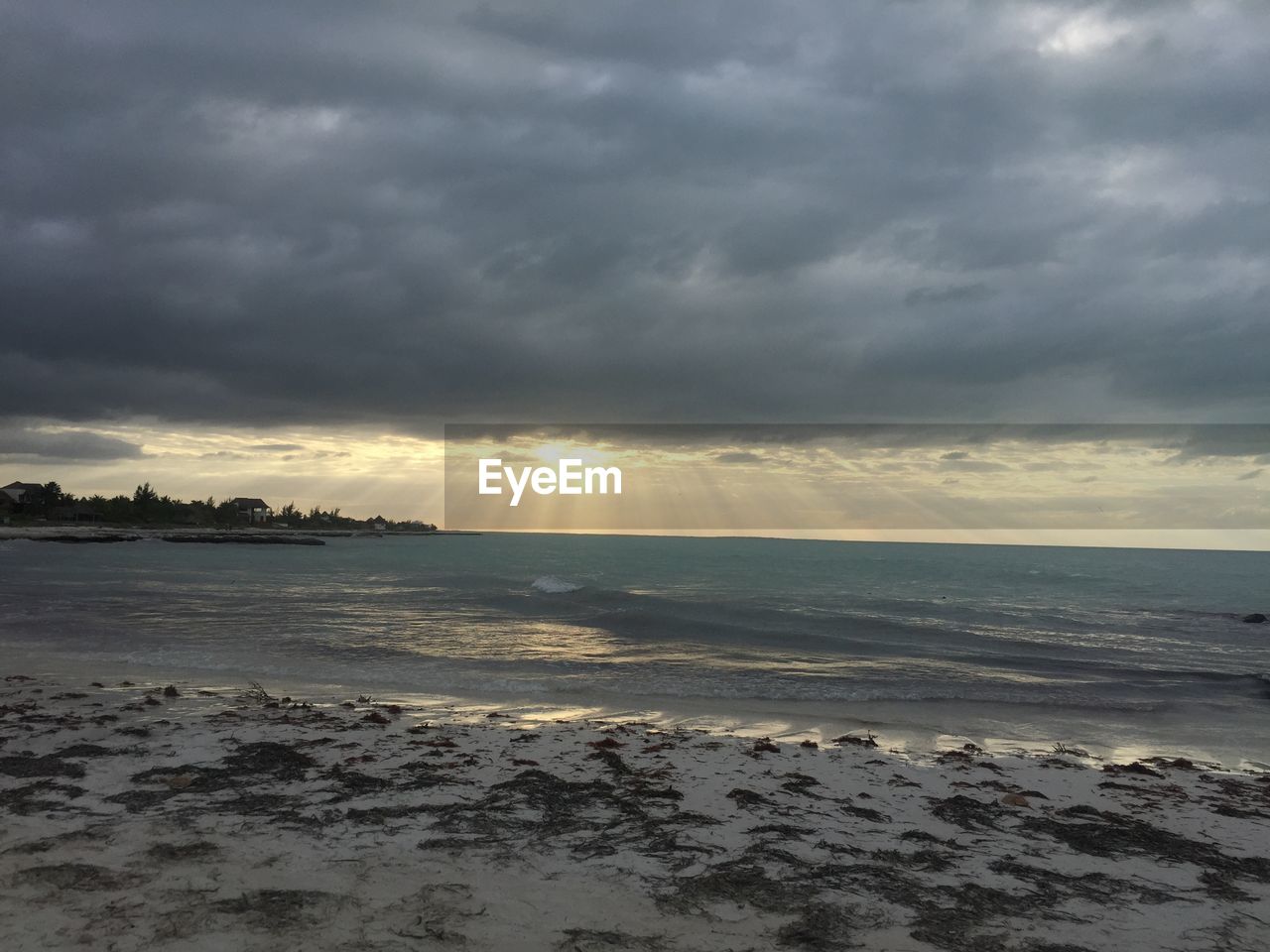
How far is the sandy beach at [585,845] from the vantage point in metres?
4.81

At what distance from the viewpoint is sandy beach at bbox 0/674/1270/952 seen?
189 inches

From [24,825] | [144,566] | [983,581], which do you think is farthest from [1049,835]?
[983,581]

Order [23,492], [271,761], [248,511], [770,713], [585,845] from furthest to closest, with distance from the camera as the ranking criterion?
1. [248,511]
2. [23,492]
3. [770,713]
4. [271,761]
5. [585,845]

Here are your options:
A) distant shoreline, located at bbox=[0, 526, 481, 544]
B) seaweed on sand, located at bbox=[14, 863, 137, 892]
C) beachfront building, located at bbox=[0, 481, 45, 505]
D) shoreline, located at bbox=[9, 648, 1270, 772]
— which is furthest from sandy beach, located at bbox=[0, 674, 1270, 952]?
beachfront building, located at bbox=[0, 481, 45, 505]

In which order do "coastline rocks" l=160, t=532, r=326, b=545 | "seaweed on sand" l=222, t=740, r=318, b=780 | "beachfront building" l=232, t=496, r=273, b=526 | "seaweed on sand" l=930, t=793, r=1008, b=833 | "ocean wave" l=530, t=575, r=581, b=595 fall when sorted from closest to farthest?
1. "seaweed on sand" l=930, t=793, r=1008, b=833
2. "seaweed on sand" l=222, t=740, r=318, b=780
3. "ocean wave" l=530, t=575, r=581, b=595
4. "coastline rocks" l=160, t=532, r=326, b=545
5. "beachfront building" l=232, t=496, r=273, b=526

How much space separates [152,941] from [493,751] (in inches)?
208

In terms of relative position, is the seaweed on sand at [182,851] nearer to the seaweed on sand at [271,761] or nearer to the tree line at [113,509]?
the seaweed on sand at [271,761]

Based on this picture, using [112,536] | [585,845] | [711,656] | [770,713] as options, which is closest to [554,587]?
[711,656]

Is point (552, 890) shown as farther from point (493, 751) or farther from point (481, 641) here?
point (481, 641)

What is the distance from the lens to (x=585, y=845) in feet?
20.7

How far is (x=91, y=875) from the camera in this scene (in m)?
5.18

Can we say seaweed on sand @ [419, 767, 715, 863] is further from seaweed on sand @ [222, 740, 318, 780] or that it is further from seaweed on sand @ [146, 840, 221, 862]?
seaweed on sand @ [222, 740, 318, 780]

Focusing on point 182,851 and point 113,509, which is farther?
point 113,509

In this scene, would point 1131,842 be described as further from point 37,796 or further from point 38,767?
point 38,767
